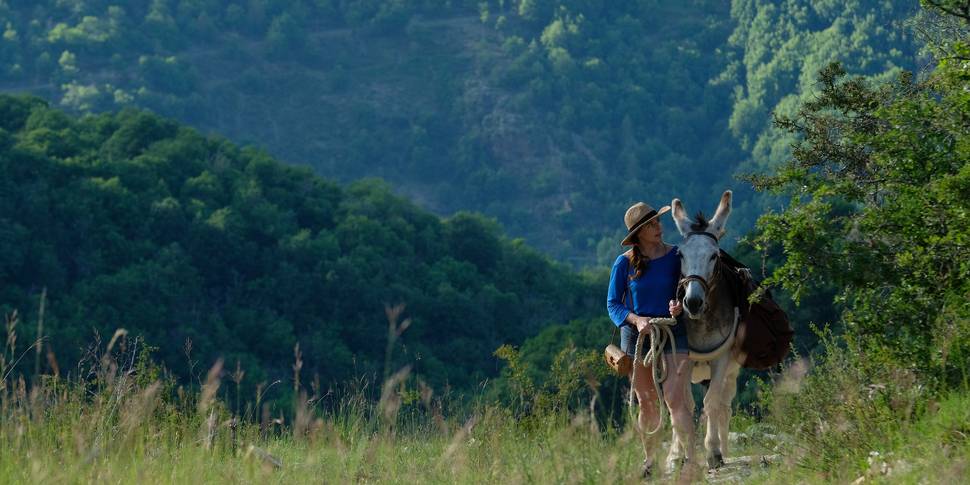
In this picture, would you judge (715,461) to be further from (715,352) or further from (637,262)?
(637,262)

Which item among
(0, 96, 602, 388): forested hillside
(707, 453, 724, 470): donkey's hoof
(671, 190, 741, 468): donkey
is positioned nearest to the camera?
(671, 190, 741, 468): donkey

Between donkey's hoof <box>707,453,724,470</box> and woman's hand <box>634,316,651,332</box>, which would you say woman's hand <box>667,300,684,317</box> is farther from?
donkey's hoof <box>707,453,724,470</box>

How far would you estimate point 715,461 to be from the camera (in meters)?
9.81

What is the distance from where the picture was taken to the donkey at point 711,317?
9312mm

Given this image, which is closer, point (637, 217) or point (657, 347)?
point (657, 347)

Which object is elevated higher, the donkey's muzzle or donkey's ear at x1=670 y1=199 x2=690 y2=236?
donkey's ear at x1=670 y1=199 x2=690 y2=236

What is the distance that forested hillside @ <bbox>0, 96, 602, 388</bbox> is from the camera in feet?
180

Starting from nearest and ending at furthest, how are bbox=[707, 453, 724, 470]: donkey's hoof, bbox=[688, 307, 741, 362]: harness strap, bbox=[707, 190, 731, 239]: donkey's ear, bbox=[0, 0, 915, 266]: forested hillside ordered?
bbox=[707, 190, 731, 239]: donkey's ear → bbox=[707, 453, 724, 470]: donkey's hoof → bbox=[688, 307, 741, 362]: harness strap → bbox=[0, 0, 915, 266]: forested hillside

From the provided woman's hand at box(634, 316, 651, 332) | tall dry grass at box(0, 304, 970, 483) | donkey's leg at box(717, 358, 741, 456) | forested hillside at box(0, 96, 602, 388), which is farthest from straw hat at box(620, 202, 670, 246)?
forested hillside at box(0, 96, 602, 388)

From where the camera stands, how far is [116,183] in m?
60.7

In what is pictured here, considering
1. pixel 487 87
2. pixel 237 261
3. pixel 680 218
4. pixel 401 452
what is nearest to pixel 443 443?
pixel 401 452

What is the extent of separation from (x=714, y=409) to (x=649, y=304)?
1.13m

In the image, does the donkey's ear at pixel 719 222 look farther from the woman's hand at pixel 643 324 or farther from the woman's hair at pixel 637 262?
the woman's hand at pixel 643 324

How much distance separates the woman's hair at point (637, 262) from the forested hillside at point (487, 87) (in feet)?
478
